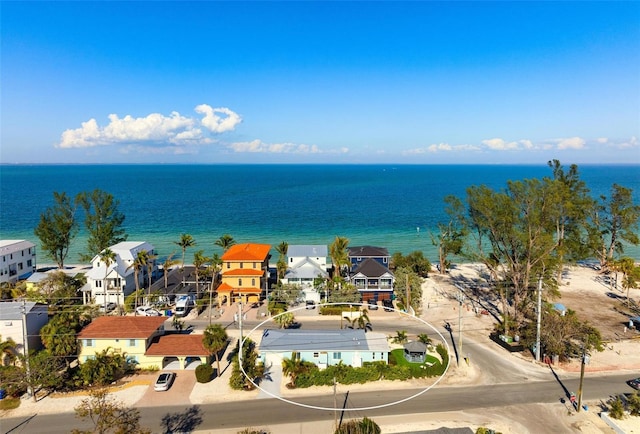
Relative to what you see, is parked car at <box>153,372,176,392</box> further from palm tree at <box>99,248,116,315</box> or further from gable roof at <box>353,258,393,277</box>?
gable roof at <box>353,258,393,277</box>

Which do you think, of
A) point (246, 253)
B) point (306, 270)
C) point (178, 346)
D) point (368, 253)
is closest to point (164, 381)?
point (178, 346)

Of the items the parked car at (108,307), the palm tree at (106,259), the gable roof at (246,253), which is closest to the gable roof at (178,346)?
the parked car at (108,307)

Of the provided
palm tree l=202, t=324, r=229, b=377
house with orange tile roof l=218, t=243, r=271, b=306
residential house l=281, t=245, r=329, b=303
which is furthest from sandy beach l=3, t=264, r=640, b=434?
residential house l=281, t=245, r=329, b=303

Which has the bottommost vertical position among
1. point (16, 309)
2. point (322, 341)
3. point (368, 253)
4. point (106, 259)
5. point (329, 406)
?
point (329, 406)

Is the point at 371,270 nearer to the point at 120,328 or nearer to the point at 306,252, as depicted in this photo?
the point at 306,252

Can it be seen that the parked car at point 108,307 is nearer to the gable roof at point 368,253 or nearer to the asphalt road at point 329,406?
the asphalt road at point 329,406

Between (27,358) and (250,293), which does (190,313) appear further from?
(27,358)

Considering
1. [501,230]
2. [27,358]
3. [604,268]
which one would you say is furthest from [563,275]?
[27,358]
